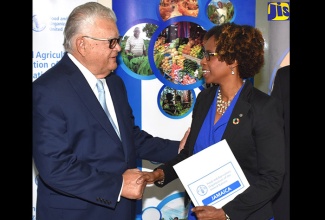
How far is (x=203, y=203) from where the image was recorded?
8.90 feet

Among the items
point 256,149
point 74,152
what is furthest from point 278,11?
point 74,152

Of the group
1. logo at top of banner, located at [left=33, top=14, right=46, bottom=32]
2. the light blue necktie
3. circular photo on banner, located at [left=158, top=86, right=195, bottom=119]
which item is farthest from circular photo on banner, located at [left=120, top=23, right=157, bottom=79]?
the light blue necktie

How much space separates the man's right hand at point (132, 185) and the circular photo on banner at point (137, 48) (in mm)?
2031

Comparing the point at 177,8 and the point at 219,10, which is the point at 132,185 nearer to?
the point at 177,8

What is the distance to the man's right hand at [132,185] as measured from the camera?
2943 mm

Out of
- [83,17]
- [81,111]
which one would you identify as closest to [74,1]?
[83,17]

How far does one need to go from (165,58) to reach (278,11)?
4.33 feet

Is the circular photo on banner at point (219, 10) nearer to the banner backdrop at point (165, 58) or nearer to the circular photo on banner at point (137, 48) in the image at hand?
the banner backdrop at point (165, 58)

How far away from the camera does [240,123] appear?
2.74 metres
